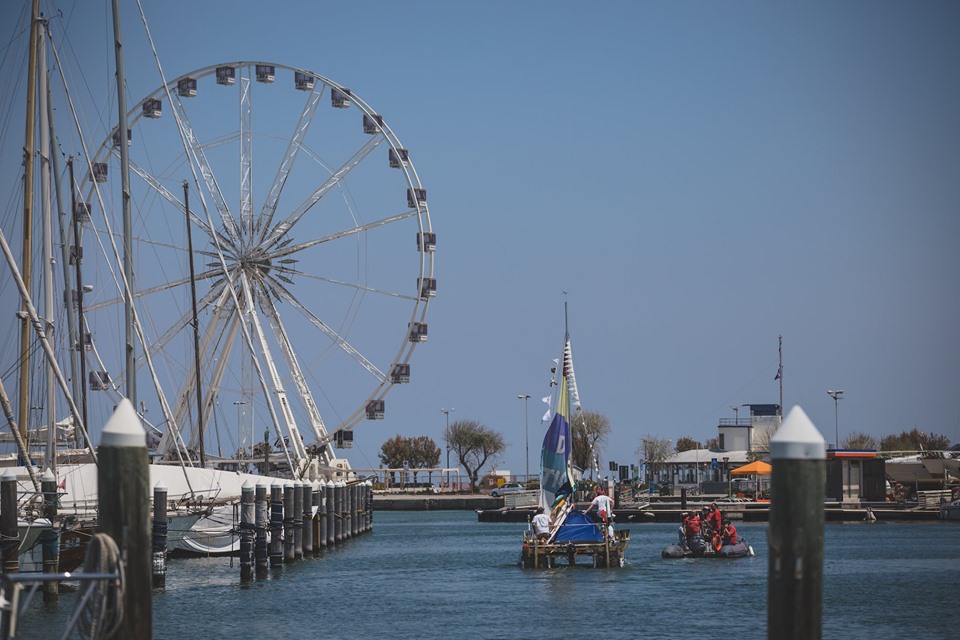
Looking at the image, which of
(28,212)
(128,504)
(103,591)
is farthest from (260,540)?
(128,504)

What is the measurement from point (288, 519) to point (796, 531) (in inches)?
1373

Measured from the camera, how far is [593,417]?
15162 centimetres

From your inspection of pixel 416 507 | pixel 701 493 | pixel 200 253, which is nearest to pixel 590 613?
pixel 200 253

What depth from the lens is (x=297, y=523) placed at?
49156mm

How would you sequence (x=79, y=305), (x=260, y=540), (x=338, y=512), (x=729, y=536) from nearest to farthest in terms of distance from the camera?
(x=260, y=540)
(x=729, y=536)
(x=79, y=305)
(x=338, y=512)

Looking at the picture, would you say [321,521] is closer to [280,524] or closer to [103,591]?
[280,524]

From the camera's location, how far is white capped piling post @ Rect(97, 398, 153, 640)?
54.5ft

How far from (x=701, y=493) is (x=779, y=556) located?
305ft

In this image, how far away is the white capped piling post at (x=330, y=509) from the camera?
193 feet

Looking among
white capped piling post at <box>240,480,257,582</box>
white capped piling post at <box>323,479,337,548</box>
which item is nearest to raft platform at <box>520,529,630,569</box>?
white capped piling post at <box>240,480,257,582</box>

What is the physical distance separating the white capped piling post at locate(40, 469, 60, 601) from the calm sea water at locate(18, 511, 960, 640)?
46 centimetres

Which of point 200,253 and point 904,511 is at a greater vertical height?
point 200,253

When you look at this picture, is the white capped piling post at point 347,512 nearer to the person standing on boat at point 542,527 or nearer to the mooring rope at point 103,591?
the person standing on boat at point 542,527

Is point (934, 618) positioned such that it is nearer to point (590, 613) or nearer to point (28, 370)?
point (590, 613)
